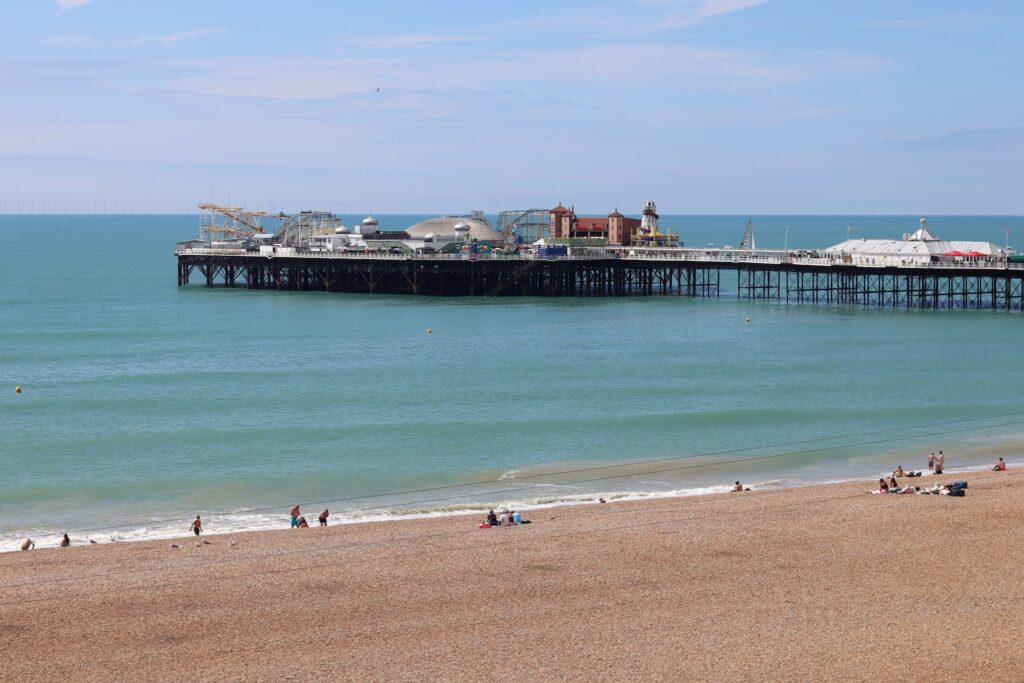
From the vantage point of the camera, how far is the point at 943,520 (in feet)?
83.4

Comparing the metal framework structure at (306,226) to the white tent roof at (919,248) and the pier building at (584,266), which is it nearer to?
the pier building at (584,266)

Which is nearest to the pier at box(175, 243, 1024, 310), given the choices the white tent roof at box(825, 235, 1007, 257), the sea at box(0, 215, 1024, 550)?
the white tent roof at box(825, 235, 1007, 257)

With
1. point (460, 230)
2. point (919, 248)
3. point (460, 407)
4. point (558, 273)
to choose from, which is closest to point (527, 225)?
point (460, 230)

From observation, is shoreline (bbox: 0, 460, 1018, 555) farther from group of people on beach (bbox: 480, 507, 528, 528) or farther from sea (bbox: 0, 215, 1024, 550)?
group of people on beach (bbox: 480, 507, 528, 528)

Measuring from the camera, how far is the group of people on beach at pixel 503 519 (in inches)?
1017

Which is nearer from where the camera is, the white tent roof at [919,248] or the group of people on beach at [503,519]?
the group of people on beach at [503,519]

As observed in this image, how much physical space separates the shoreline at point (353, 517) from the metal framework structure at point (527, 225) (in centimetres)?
6559

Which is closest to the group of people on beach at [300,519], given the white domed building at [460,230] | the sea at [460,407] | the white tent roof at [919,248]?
the sea at [460,407]

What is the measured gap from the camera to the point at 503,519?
26234 mm

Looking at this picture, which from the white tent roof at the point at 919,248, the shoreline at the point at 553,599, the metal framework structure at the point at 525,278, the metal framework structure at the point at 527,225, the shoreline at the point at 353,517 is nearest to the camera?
the shoreline at the point at 553,599

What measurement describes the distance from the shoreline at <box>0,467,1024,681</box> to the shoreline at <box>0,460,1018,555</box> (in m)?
1.22

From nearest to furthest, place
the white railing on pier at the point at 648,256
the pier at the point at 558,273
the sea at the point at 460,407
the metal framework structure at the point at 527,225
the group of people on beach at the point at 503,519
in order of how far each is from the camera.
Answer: the group of people on beach at the point at 503,519 < the sea at the point at 460,407 < the white railing on pier at the point at 648,256 < the pier at the point at 558,273 < the metal framework structure at the point at 527,225

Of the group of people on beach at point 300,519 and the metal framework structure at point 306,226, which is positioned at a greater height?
the metal framework structure at point 306,226

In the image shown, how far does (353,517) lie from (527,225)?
71.1 metres
